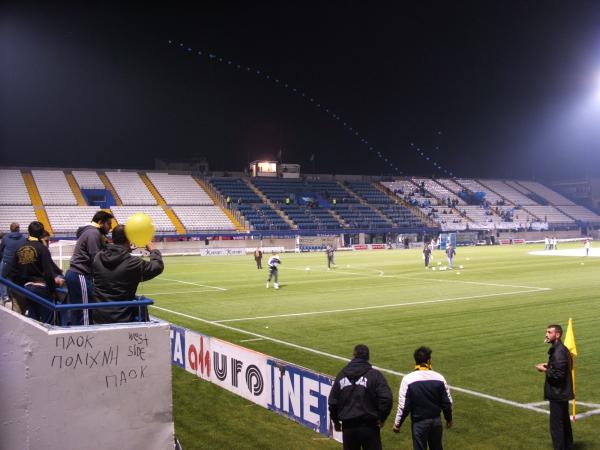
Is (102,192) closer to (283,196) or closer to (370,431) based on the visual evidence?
(283,196)

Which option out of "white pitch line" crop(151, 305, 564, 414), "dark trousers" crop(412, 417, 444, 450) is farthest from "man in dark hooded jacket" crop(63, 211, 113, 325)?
"white pitch line" crop(151, 305, 564, 414)

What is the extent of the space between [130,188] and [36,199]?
11.1m

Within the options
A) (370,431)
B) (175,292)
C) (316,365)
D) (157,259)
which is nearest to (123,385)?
(157,259)

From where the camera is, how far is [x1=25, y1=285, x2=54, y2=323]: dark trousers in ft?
22.7

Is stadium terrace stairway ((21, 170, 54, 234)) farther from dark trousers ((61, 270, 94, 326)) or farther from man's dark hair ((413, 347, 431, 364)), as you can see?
man's dark hair ((413, 347, 431, 364))

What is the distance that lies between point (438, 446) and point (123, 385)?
3452mm

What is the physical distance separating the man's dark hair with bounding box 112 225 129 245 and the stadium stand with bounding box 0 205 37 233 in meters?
58.0

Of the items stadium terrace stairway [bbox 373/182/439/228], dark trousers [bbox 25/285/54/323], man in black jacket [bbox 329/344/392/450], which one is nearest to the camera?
man in black jacket [bbox 329/344/392/450]

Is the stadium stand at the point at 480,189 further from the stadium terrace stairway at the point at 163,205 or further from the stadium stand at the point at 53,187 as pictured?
the stadium stand at the point at 53,187

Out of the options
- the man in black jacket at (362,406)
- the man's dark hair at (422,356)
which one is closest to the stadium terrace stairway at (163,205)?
the man's dark hair at (422,356)

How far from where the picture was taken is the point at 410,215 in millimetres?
84125

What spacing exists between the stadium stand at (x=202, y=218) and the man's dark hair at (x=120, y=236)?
61130mm

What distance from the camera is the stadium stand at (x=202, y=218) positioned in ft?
224

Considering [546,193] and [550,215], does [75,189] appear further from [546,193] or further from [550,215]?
[546,193]
